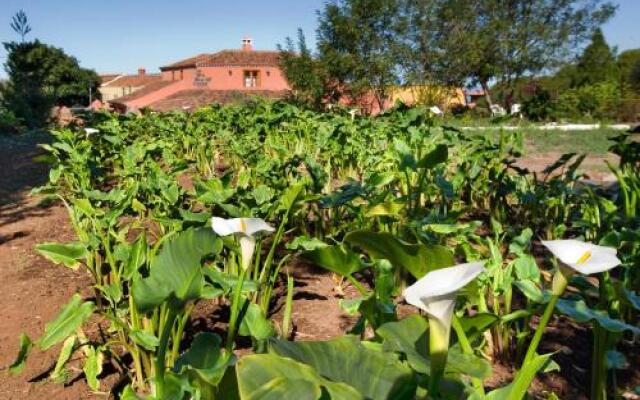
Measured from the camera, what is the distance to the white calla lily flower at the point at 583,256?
3.09 feet

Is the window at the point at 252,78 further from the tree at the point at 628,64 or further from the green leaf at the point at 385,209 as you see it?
the green leaf at the point at 385,209

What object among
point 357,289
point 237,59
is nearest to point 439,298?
point 357,289

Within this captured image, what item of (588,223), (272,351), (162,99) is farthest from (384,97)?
(272,351)

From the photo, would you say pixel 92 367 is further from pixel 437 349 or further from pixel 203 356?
pixel 437 349

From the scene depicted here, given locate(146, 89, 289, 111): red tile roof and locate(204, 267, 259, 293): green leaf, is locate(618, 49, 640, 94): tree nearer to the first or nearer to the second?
locate(146, 89, 289, 111): red tile roof

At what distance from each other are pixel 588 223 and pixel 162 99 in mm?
30149

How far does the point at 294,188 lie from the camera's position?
234 cm

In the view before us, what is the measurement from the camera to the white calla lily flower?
0.94 metres

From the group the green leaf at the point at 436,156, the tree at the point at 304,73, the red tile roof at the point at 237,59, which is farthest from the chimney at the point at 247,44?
the green leaf at the point at 436,156

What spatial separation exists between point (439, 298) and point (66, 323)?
126 centimetres

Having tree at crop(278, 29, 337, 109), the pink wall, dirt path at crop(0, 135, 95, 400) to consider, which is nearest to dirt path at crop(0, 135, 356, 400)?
dirt path at crop(0, 135, 95, 400)

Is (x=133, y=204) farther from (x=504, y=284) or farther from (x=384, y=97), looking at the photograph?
(x=384, y=97)

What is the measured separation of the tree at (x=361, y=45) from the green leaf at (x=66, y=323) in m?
17.4

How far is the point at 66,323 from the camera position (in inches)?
67.4
